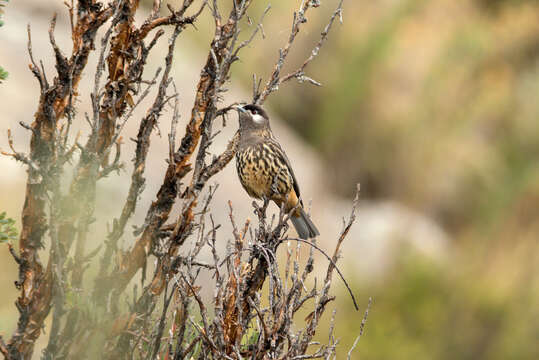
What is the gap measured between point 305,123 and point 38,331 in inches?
433

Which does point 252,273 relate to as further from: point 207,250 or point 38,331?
point 207,250

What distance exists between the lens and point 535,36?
8867 millimetres

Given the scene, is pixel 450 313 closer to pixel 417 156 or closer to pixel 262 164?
pixel 417 156

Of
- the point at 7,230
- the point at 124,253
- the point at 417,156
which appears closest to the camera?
the point at 7,230

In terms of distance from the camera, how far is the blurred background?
837cm

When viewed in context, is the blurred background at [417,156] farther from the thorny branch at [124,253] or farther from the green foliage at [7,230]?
the green foliage at [7,230]

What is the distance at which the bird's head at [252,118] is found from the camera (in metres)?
3.16

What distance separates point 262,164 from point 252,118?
246 mm

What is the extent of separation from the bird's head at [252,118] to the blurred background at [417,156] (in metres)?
2.99

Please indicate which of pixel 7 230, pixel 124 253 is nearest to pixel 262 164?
pixel 124 253

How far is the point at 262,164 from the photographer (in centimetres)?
342

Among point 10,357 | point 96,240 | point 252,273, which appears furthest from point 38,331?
point 96,240

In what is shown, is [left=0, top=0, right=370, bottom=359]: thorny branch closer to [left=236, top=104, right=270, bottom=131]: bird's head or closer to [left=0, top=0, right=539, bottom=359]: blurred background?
[left=236, top=104, right=270, bottom=131]: bird's head

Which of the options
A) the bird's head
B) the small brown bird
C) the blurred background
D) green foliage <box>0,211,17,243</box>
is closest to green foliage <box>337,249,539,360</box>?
the blurred background
